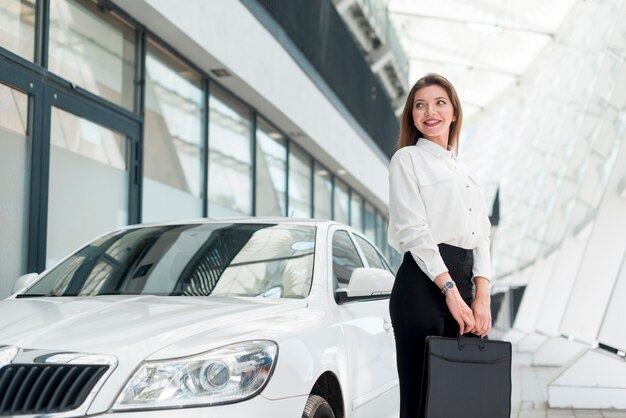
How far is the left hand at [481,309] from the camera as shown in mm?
2988

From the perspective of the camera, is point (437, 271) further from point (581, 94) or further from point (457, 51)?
point (457, 51)

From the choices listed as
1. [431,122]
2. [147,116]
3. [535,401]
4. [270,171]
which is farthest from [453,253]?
[270,171]

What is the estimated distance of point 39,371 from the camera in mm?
2930

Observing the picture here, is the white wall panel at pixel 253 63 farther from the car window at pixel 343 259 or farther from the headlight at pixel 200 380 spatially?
the headlight at pixel 200 380

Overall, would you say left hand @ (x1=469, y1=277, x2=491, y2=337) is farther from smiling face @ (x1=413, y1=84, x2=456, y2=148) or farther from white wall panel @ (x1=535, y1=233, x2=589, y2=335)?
white wall panel @ (x1=535, y1=233, x2=589, y2=335)

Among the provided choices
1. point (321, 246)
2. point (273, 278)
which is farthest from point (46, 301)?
point (321, 246)

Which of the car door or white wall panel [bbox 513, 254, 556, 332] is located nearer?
the car door

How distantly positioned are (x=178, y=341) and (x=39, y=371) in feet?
1.58

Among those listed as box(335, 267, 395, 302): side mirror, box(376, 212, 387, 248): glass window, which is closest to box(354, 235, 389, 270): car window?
box(335, 267, 395, 302): side mirror

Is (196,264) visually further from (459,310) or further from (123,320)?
(459,310)

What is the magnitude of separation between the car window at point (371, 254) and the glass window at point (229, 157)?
5.54 m

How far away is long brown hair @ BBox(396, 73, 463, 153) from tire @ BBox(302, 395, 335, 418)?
1.07 meters

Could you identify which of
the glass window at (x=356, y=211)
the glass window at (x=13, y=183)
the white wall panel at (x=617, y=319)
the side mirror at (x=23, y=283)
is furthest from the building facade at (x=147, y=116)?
the glass window at (x=356, y=211)

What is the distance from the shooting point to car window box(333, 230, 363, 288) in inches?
174
